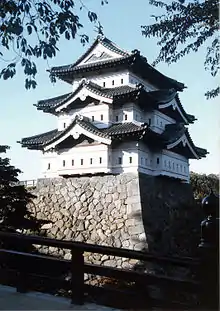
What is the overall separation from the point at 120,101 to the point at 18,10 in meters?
3.47

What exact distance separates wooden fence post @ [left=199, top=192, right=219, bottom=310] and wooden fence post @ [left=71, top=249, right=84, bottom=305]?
58 cm

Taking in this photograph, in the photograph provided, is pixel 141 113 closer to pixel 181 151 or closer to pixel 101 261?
pixel 181 151

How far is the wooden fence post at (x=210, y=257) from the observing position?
44.1 inches

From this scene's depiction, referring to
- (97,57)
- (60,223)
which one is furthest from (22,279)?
(97,57)

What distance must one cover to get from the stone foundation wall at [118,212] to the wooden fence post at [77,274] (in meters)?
3.07

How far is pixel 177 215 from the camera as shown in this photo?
16.0 feet

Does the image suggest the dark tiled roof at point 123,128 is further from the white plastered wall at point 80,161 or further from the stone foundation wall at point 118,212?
the stone foundation wall at point 118,212

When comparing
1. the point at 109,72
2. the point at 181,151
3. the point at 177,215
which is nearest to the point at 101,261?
the point at 177,215

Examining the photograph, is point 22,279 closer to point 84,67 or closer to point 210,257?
point 210,257

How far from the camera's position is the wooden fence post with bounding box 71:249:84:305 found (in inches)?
57.4

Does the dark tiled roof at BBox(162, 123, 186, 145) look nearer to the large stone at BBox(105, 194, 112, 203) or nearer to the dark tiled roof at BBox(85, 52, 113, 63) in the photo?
the large stone at BBox(105, 194, 112, 203)

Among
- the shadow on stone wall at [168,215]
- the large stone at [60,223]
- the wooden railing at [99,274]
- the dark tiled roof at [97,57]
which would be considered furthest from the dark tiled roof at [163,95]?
the wooden railing at [99,274]

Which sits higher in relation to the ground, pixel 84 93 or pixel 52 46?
pixel 84 93

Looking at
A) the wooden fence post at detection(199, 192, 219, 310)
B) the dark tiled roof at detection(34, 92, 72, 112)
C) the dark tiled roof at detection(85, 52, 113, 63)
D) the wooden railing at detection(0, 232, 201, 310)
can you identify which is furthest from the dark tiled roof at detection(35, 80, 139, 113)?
the wooden fence post at detection(199, 192, 219, 310)
